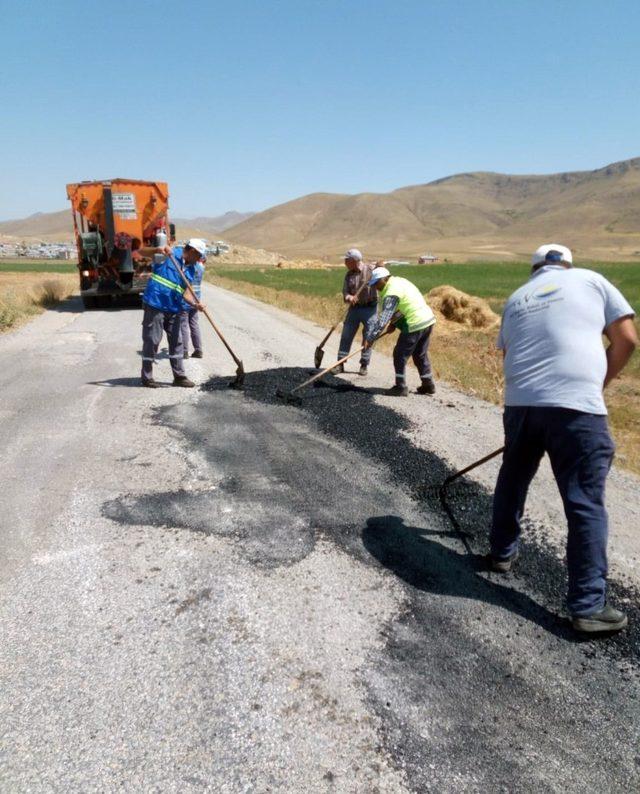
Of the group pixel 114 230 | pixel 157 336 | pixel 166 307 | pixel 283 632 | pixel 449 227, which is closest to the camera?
pixel 283 632

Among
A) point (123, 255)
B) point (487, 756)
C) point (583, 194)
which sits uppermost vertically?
point (583, 194)

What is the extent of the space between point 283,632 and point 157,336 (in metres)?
5.16

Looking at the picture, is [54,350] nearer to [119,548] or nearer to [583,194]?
[119,548]

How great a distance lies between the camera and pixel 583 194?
188m

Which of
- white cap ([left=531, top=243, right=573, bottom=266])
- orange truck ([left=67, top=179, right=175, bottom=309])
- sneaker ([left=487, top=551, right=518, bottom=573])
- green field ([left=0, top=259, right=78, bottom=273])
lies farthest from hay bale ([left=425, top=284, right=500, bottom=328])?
green field ([left=0, top=259, right=78, bottom=273])

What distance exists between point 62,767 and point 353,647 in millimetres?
1241

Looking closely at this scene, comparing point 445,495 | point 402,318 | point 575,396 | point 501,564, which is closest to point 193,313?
point 402,318

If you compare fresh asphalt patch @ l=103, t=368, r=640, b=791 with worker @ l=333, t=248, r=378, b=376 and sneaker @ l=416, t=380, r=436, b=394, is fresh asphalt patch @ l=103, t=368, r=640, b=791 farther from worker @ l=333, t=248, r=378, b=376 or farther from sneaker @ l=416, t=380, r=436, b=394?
worker @ l=333, t=248, r=378, b=376

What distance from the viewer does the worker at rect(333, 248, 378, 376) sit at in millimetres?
8242

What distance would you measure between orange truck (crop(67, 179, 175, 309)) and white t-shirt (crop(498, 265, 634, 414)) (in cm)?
1351

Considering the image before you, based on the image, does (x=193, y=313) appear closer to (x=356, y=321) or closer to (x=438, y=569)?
(x=356, y=321)

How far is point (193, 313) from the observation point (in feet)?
29.7

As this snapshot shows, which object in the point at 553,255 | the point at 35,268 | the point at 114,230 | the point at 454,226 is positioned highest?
the point at 454,226

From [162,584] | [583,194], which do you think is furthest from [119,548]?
[583,194]
